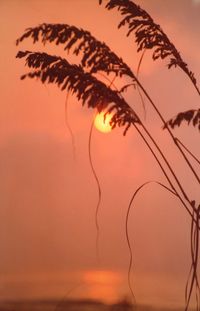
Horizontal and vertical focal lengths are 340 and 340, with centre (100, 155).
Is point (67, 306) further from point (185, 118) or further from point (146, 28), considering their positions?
point (146, 28)

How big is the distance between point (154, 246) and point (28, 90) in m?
0.70

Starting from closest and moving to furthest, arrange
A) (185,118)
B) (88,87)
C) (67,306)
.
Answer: (185,118) → (88,87) → (67,306)

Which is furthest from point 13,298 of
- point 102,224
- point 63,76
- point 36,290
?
point 63,76

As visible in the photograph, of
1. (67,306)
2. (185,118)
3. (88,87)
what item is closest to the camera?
(185,118)

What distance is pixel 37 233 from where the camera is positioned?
1.15 m

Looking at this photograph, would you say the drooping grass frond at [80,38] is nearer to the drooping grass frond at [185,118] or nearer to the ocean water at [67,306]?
the drooping grass frond at [185,118]

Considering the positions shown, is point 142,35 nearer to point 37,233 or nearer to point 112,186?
point 112,186

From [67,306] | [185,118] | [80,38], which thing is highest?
[80,38]

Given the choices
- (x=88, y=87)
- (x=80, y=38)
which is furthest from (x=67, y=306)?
(x=80, y=38)

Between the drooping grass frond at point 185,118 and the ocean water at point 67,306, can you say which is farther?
the ocean water at point 67,306

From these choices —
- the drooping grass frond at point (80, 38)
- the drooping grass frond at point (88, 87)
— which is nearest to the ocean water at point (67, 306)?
the drooping grass frond at point (88, 87)

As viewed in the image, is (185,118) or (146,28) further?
(146,28)

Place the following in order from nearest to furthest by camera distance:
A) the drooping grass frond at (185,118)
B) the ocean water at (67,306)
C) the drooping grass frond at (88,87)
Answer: the drooping grass frond at (185,118) < the drooping grass frond at (88,87) < the ocean water at (67,306)

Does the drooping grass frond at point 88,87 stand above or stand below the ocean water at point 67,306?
above
